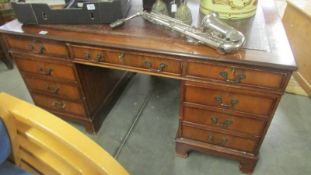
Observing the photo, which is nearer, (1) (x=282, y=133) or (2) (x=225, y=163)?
(2) (x=225, y=163)

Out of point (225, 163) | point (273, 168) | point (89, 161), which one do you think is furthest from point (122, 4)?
point (273, 168)

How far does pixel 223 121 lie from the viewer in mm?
1135

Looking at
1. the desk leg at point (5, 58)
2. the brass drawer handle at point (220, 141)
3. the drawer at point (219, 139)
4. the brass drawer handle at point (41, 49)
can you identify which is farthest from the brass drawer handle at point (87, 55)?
the desk leg at point (5, 58)

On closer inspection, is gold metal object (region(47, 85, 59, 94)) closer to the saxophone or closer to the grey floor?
the grey floor

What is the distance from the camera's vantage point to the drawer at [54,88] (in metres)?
1.34

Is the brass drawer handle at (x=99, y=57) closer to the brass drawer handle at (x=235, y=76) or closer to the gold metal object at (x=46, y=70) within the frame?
the gold metal object at (x=46, y=70)

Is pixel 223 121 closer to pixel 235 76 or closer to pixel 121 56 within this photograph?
pixel 235 76

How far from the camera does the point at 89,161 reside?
2.04 feet

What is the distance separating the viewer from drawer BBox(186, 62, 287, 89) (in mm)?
905

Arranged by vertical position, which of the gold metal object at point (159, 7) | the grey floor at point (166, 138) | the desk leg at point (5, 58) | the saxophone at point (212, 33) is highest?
the gold metal object at point (159, 7)

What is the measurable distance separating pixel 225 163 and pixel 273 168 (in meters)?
0.27

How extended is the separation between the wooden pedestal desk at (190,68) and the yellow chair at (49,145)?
46 cm

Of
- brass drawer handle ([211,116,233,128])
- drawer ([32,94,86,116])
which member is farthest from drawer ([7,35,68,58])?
brass drawer handle ([211,116,233,128])

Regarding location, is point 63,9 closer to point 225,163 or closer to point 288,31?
point 225,163
